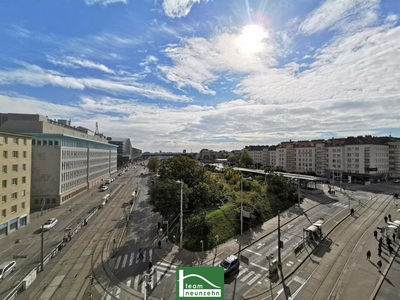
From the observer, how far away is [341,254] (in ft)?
91.2

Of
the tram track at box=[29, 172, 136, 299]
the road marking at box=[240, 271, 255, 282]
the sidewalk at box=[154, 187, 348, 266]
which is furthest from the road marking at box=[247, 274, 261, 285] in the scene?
the tram track at box=[29, 172, 136, 299]

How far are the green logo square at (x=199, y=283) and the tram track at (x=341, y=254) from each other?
30.4 ft

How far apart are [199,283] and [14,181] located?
42.7 meters

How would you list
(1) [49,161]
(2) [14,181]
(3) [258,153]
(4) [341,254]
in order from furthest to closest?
(3) [258,153], (1) [49,161], (2) [14,181], (4) [341,254]

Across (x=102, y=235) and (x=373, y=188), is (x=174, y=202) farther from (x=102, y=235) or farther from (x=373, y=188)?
(x=373, y=188)

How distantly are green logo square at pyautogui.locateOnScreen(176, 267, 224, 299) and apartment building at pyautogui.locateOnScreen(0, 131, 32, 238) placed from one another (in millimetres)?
38532

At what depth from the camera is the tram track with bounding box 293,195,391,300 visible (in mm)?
21141

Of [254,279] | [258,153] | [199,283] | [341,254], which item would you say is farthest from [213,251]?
[258,153]

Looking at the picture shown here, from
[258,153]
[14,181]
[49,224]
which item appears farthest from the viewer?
[258,153]

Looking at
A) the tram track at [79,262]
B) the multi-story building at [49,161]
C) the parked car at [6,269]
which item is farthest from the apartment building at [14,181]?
the parked car at [6,269]

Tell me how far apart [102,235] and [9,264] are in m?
12.2

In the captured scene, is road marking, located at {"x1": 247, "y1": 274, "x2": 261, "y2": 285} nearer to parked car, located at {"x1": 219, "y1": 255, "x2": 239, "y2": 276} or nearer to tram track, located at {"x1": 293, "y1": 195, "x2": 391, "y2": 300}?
parked car, located at {"x1": 219, "y1": 255, "x2": 239, "y2": 276}

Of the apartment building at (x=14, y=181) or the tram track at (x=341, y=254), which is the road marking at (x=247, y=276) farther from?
the apartment building at (x=14, y=181)

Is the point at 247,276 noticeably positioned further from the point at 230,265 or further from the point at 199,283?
the point at 199,283
